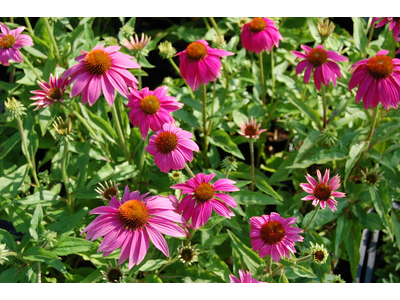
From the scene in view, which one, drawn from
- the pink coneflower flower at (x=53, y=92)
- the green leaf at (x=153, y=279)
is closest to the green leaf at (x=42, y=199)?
the pink coneflower flower at (x=53, y=92)

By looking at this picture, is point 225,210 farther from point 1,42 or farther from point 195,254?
point 1,42

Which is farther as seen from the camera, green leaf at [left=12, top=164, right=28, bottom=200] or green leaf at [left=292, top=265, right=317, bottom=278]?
green leaf at [left=12, top=164, right=28, bottom=200]

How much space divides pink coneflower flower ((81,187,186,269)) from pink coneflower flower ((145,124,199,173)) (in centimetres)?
16

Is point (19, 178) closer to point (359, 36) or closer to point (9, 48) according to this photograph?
point (9, 48)

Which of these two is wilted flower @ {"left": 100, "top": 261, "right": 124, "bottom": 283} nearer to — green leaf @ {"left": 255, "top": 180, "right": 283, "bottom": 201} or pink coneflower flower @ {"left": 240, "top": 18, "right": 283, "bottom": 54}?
green leaf @ {"left": 255, "top": 180, "right": 283, "bottom": 201}

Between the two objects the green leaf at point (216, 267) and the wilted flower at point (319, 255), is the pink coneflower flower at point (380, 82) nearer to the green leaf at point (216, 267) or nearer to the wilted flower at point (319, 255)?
the wilted flower at point (319, 255)

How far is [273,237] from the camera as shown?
109 cm

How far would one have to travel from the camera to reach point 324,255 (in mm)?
1163

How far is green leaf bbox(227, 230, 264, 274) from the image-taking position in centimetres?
132

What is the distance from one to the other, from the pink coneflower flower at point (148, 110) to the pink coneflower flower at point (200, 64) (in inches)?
6.2

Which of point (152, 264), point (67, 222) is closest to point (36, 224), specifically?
point (67, 222)

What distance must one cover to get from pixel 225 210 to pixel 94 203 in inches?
33.3

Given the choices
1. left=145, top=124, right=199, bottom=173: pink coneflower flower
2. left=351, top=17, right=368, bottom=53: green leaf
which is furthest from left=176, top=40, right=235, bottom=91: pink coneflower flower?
left=351, top=17, right=368, bottom=53: green leaf

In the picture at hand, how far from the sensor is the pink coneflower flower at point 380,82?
1.24m
